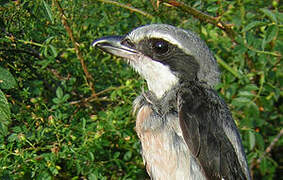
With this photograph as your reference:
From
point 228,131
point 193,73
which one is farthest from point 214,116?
point 193,73

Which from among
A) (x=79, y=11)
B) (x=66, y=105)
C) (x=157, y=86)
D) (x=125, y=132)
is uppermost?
(x=79, y=11)

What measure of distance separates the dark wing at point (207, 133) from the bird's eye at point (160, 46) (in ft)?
0.79

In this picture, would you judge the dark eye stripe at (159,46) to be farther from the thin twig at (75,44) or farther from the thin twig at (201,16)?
the thin twig at (75,44)

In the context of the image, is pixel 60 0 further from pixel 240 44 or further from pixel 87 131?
pixel 240 44

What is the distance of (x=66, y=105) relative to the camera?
6.30 feet

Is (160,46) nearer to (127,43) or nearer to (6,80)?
(127,43)

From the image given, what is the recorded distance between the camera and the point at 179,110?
1.70m

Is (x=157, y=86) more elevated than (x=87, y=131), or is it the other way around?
(x=157, y=86)

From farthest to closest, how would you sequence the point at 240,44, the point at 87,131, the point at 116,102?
the point at 240,44
the point at 116,102
the point at 87,131

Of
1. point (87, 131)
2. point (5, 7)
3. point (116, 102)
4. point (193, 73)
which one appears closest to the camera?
point (5, 7)

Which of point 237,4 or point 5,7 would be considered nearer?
point 5,7

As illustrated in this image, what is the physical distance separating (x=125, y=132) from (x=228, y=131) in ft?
1.82

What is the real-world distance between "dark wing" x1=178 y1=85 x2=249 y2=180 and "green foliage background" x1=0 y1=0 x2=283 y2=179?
15.8 inches

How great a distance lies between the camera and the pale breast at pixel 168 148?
173 cm
